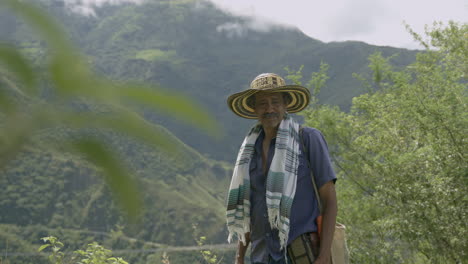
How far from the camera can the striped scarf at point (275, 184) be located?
2309 millimetres

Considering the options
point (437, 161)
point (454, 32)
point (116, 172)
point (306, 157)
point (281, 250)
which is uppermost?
point (454, 32)

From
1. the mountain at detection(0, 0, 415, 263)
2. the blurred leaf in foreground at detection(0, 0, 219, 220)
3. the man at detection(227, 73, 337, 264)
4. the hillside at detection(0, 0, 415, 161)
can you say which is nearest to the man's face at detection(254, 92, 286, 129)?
the man at detection(227, 73, 337, 264)

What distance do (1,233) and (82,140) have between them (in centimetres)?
60

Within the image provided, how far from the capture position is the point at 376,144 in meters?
8.73

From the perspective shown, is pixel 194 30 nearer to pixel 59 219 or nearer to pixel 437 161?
pixel 59 219

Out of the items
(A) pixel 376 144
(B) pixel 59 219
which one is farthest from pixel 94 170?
(B) pixel 59 219

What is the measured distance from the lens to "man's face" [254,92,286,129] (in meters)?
2.59

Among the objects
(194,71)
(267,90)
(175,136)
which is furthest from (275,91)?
(194,71)

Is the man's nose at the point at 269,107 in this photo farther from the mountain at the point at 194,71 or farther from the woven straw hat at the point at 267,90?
the mountain at the point at 194,71

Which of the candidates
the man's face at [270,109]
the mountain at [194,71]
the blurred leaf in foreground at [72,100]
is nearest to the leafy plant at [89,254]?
the man's face at [270,109]

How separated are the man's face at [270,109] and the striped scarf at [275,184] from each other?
53 millimetres

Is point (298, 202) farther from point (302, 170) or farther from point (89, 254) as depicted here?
point (89, 254)

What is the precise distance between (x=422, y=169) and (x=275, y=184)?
205 inches

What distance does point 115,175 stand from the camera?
340 mm
